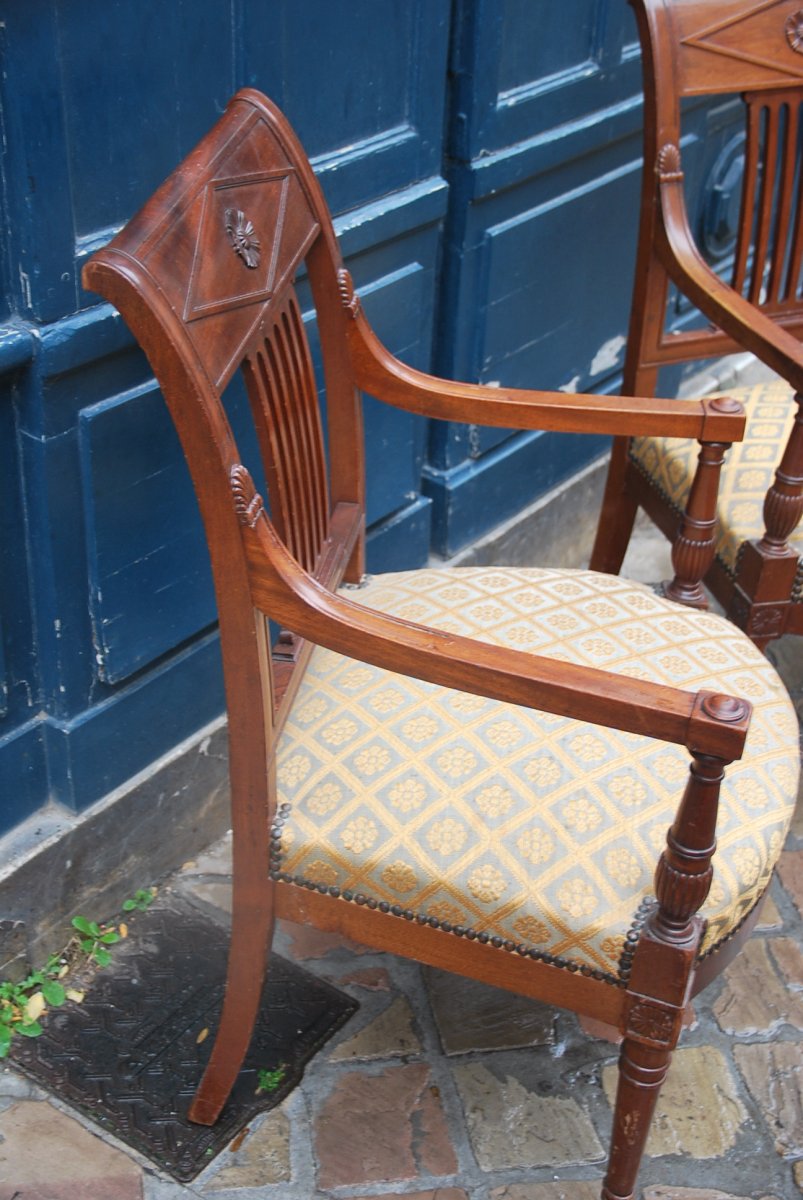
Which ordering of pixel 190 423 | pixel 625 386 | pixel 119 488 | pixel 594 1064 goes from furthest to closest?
pixel 625 386 < pixel 594 1064 < pixel 119 488 < pixel 190 423

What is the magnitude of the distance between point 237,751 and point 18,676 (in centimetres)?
52

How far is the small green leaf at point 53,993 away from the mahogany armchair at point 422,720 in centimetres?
32

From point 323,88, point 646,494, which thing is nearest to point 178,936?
point 646,494

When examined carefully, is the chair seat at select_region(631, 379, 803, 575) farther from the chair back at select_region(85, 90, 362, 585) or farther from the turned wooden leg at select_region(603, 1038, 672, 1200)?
the turned wooden leg at select_region(603, 1038, 672, 1200)

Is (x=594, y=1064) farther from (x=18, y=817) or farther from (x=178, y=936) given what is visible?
(x=18, y=817)

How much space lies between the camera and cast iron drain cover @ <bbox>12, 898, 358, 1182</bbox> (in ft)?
6.20

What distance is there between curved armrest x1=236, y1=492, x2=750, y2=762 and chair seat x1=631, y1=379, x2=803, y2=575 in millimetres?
865

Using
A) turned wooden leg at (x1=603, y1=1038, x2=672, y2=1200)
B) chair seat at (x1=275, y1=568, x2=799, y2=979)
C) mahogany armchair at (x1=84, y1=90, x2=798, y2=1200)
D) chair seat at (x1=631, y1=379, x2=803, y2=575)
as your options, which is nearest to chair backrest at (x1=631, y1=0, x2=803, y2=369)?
chair seat at (x1=631, y1=379, x2=803, y2=575)

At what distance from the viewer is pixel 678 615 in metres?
1.89

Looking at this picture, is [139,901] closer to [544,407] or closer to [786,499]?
[544,407]

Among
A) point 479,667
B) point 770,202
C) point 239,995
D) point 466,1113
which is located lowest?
point 466,1113

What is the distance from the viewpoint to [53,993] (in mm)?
2055

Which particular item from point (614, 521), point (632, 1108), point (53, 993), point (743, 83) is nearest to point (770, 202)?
point (743, 83)

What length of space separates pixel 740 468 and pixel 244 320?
1099 millimetres
